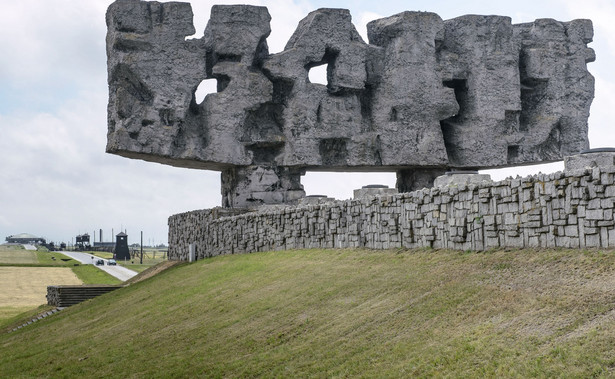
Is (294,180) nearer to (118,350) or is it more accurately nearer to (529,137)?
(529,137)

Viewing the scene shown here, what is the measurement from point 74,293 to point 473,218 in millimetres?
18836

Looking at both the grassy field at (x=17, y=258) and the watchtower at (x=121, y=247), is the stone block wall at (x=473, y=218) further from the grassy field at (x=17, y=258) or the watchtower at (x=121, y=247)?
the watchtower at (x=121, y=247)

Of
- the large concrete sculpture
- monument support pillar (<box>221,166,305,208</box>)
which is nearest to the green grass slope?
monument support pillar (<box>221,166,305,208</box>)

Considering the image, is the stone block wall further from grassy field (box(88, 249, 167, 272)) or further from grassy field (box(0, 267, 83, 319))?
grassy field (box(88, 249, 167, 272))

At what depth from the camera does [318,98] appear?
29.2m

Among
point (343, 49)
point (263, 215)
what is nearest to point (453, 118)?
point (343, 49)

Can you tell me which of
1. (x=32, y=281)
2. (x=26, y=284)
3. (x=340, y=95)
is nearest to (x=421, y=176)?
(x=340, y=95)

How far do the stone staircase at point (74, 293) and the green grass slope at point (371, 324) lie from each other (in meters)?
9.06

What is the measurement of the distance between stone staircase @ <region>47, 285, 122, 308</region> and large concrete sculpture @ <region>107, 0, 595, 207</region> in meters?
4.97

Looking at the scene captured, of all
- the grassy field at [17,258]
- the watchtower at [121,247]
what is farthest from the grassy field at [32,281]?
the watchtower at [121,247]

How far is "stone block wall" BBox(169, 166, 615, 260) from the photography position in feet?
34.2

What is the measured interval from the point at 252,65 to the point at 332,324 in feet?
63.9

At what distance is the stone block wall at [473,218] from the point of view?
1044 centimetres

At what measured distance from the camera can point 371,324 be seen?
1041 centimetres
